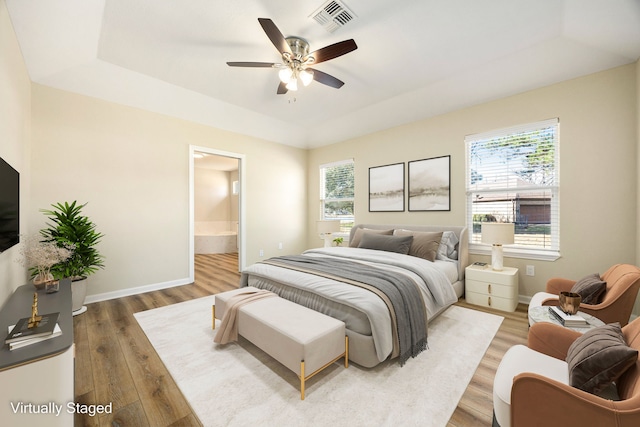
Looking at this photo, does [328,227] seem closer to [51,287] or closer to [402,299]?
[402,299]

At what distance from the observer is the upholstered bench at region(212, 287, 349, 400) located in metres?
1.69

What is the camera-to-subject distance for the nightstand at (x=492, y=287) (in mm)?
3088

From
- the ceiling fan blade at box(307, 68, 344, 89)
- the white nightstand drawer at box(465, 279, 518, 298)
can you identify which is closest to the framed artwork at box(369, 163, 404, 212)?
the white nightstand drawer at box(465, 279, 518, 298)

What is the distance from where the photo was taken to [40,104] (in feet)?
10.1

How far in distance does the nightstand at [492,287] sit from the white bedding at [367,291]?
252mm

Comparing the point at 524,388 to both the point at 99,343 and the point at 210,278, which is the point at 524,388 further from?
the point at 210,278

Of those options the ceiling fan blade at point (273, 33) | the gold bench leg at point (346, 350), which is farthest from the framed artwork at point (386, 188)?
the gold bench leg at point (346, 350)

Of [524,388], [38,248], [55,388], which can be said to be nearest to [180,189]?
[38,248]

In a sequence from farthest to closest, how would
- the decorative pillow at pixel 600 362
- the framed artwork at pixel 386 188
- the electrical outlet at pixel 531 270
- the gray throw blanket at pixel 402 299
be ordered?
1. the framed artwork at pixel 386 188
2. the electrical outlet at pixel 531 270
3. the gray throw blanket at pixel 402 299
4. the decorative pillow at pixel 600 362

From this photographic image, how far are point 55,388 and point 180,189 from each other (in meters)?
3.42

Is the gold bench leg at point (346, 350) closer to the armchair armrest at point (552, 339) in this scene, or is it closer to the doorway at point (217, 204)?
the armchair armrest at point (552, 339)

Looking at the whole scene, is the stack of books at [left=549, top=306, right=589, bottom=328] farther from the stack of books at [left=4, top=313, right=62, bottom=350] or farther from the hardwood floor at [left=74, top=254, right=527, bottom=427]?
the stack of books at [left=4, top=313, right=62, bottom=350]

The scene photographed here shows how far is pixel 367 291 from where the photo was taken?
213 cm

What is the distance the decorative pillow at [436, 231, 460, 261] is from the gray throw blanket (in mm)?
1447
